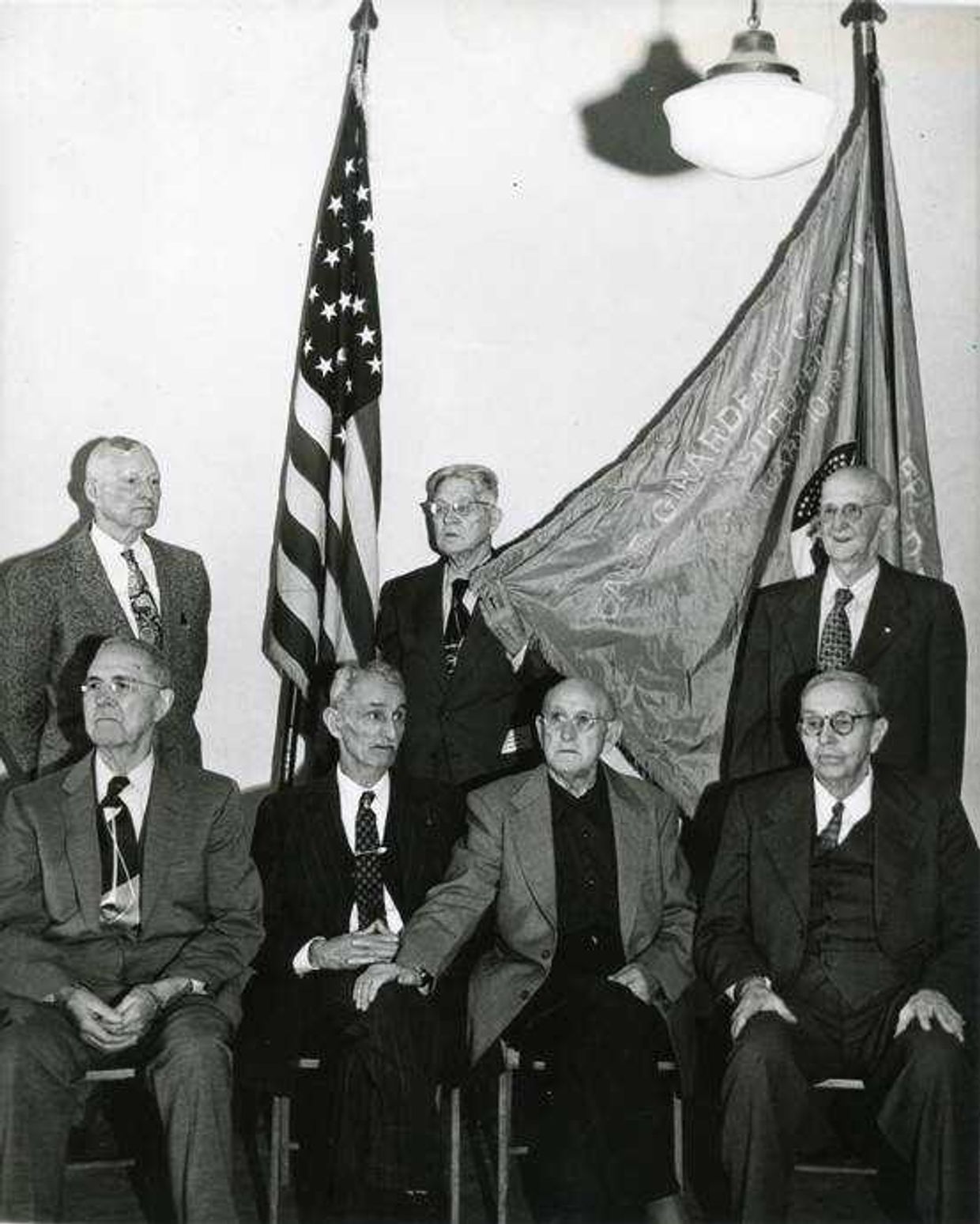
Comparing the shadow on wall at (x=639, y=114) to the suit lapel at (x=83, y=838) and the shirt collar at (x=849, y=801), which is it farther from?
the suit lapel at (x=83, y=838)

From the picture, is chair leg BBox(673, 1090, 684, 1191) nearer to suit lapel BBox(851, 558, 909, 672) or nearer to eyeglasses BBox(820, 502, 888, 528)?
suit lapel BBox(851, 558, 909, 672)

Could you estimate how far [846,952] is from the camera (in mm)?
3957

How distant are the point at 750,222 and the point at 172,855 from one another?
9.76 feet

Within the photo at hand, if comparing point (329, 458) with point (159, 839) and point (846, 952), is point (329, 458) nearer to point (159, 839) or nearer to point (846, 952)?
point (159, 839)

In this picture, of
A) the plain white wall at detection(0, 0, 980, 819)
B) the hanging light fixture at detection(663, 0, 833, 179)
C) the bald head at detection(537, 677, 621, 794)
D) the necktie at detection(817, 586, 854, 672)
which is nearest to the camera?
the bald head at detection(537, 677, 621, 794)

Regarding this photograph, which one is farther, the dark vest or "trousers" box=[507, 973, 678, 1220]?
the dark vest

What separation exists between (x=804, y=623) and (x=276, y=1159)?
1.98m

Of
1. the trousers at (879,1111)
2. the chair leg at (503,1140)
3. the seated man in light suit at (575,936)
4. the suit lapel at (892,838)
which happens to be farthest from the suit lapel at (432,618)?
the trousers at (879,1111)

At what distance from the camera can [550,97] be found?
18.0ft

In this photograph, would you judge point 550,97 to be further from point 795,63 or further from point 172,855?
point 172,855

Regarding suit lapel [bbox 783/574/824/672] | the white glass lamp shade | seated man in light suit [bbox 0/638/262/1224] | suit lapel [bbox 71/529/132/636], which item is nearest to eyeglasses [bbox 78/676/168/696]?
seated man in light suit [bbox 0/638/262/1224]

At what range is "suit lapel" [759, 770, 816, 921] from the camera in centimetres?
399

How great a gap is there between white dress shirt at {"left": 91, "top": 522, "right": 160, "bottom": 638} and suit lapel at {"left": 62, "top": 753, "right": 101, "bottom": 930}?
0.74 meters

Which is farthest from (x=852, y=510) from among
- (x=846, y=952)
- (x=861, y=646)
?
(x=846, y=952)
